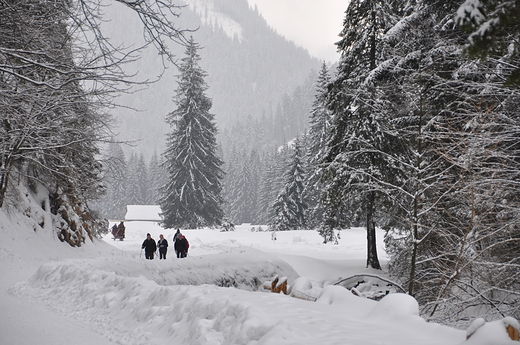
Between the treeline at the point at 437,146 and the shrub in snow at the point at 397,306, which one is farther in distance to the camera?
the treeline at the point at 437,146

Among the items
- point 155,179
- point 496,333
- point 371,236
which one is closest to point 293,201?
point 371,236

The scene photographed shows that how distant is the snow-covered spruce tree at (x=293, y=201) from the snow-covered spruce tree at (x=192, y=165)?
769cm

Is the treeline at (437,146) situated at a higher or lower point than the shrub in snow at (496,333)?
higher

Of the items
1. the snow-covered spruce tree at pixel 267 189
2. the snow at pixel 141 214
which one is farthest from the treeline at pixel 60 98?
the snow-covered spruce tree at pixel 267 189

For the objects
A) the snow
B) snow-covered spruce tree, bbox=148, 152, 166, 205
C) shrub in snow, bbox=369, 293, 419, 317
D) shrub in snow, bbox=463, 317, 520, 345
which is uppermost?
snow-covered spruce tree, bbox=148, 152, 166, 205

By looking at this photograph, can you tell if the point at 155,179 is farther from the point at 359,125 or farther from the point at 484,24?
the point at 484,24

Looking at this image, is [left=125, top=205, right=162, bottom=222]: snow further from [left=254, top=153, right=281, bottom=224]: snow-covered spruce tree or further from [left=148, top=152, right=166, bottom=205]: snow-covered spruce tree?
[left=148, top=152, right=166, bottom=205]: snow-covered spruce tree

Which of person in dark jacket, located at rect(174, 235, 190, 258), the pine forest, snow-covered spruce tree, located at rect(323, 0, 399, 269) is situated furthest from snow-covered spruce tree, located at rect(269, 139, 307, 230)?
person in dark jacket, located at rect(174, 235, 190, 258)

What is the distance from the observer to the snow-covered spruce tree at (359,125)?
15.2 m

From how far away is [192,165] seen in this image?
38344 millimetres

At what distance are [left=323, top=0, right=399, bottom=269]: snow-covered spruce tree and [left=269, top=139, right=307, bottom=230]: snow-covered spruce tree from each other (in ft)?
86.0

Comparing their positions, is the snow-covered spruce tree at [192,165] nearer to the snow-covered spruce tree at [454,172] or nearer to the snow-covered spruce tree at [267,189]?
the snow-covered spruce tree at [454,172]

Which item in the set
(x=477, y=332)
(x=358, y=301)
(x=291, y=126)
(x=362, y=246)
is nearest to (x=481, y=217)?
(x=358, y=301)

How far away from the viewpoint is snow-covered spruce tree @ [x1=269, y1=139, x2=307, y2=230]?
43781mm
